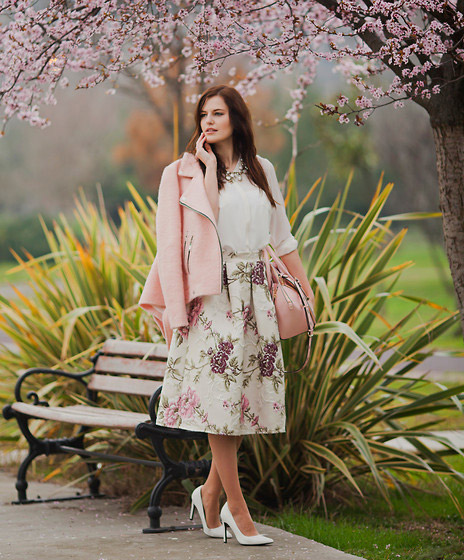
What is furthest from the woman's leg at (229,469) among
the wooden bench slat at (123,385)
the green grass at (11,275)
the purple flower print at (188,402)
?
the green grass at (11,275)

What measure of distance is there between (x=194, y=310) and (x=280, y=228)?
55 centimetres

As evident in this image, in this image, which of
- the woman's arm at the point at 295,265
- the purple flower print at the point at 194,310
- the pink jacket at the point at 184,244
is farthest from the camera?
the woman's arm at the point at 295,265

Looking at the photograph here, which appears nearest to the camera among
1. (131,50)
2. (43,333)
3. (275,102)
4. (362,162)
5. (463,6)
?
(463,6)

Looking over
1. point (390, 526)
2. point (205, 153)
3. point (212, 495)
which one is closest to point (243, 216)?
point (205, 153)

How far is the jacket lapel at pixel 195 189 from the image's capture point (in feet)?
11.1

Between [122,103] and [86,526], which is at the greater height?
[122,103]

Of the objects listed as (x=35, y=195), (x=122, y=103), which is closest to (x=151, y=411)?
(x=35, y=195)

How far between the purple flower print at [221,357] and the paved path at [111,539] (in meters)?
0.73

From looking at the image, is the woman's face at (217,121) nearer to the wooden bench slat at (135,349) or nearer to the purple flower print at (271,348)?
the purple flower print at (271,348)

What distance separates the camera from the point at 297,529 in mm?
3852

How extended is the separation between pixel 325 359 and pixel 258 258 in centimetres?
112

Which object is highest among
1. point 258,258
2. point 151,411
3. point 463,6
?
point 463,6

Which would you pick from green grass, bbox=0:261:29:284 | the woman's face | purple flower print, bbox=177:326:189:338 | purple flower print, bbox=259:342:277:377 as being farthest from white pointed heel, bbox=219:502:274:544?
green grass, bbox=0:261:29:284

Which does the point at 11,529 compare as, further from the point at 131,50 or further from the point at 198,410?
the point at 131,50
